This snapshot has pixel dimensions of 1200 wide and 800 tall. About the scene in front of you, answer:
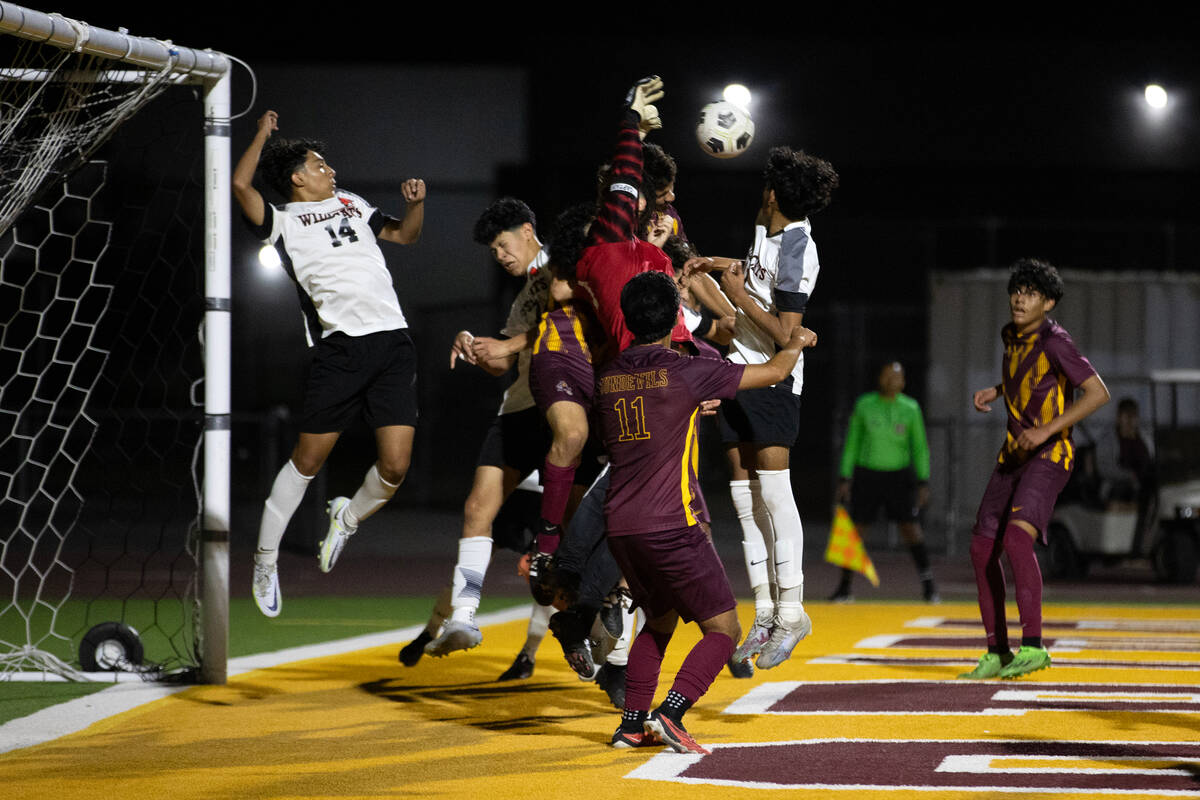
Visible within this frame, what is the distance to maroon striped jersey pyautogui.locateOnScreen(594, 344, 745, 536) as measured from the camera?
5907 mm

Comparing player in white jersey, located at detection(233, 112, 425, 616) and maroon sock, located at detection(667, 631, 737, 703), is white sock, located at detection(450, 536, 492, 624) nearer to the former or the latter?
player in white jersey, located at detection(233, 112, 425, 616)

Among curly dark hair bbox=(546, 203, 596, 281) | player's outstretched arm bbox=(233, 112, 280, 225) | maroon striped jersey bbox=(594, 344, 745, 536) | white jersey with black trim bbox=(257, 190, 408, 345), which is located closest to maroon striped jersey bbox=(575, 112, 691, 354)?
curly dark hair bbox=(546, 203, 596, 281)

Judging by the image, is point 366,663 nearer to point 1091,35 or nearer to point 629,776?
point 629,776

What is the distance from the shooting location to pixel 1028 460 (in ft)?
26.7

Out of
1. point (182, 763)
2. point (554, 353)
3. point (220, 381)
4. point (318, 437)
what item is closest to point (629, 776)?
point (182, 763)

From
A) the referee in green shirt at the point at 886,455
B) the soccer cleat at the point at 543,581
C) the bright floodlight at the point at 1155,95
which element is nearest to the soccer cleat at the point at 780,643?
the soccer cleat at the point at 543,581

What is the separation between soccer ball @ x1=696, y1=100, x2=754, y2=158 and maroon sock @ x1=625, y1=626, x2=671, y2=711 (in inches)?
109

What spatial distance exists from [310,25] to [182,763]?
2565 centimetres

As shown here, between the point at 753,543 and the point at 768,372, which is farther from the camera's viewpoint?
the point at 753,543

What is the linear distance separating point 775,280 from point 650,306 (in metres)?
1.54

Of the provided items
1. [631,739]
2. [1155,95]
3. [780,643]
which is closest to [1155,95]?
[1155,95]

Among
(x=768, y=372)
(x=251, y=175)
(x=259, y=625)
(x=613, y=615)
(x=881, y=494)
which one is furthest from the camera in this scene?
(x=881, y=494)

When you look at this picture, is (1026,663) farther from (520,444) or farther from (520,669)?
(520,444)

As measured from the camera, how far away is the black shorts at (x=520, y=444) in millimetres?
7691
